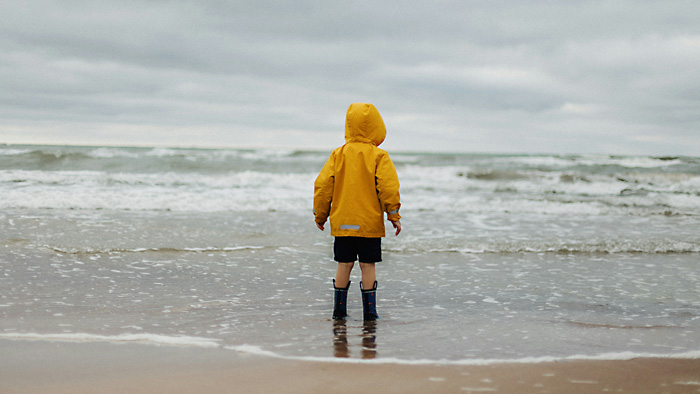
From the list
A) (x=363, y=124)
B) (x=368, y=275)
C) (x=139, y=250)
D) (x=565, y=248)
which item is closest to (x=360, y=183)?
(x=363, y=124)

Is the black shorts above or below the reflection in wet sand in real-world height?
above

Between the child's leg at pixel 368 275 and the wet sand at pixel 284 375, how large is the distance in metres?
Answer: 1.12

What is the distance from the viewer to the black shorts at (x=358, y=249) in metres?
4.11

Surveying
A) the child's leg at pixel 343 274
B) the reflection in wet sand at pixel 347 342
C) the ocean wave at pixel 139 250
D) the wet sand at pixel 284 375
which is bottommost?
the reflection in wet sand at pixel 347 342

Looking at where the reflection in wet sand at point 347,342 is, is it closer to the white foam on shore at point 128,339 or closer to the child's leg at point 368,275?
the child's leg at point 368,275

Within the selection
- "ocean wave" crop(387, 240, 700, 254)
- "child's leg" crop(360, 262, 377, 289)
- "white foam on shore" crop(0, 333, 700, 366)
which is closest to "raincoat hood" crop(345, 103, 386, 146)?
"child's leg" crop(360, 262, 377, 289)

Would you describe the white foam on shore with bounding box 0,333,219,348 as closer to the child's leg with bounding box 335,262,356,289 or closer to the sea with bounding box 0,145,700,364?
the sea with bounding box 0,145,700,364

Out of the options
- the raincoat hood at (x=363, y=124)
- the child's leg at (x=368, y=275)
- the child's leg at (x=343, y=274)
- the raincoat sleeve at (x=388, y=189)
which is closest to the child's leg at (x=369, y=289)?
the child's leg at (x=368, y=275)

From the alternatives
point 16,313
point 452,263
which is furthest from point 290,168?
point 16,313

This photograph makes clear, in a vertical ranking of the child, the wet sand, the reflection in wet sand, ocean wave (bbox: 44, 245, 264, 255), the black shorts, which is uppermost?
the child

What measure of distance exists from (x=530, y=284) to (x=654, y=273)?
165 cm

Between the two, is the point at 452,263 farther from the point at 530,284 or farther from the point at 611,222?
the point at 611,222

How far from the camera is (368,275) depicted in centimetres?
418

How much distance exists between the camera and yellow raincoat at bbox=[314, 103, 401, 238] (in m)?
3.99
